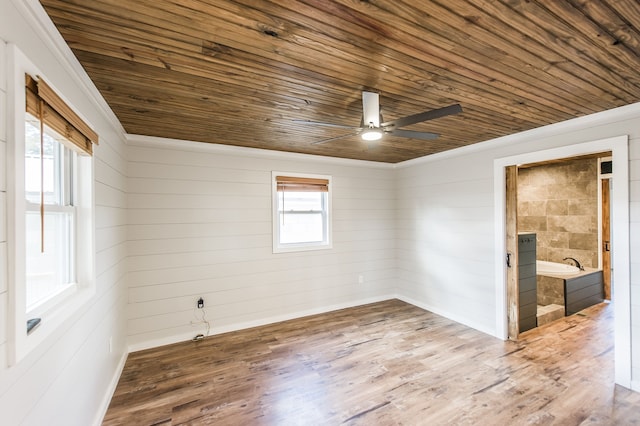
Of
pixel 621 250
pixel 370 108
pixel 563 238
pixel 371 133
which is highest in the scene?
pixel 370 108

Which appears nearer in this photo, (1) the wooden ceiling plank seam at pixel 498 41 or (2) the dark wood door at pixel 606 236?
(1) the wooden ceiling plank seam at pixel 498 41

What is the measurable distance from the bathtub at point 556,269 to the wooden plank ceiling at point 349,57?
9.72 feet

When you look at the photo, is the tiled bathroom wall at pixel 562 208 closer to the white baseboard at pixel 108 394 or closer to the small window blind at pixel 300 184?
the small window blind at pixel 300 184

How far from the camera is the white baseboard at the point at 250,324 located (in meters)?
3.39

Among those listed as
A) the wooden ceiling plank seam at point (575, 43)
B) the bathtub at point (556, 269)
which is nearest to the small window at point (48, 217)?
the wooden ceiling plank seam at point (575, 43)

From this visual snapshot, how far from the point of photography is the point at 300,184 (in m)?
4.38

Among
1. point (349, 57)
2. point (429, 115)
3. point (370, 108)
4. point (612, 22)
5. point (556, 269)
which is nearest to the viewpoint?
point (612, 22)

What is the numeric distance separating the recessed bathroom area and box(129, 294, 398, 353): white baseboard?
216 cm

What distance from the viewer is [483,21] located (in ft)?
4.68

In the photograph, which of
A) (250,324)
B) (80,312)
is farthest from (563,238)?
(80,312)

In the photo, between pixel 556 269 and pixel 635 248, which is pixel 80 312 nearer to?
pixel 635 248

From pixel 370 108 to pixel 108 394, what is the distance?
318cm

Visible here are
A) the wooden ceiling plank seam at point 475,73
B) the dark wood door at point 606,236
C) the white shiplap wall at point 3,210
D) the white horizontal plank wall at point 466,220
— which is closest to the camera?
the white shiplap wall at point 3,210

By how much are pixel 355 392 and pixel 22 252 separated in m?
2.50
